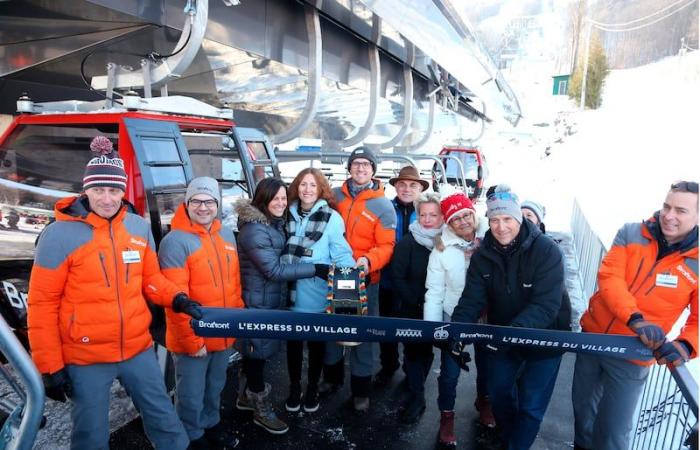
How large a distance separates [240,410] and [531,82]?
73.3 m

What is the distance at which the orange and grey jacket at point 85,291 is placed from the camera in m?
2.09

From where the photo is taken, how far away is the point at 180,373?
8.87ft

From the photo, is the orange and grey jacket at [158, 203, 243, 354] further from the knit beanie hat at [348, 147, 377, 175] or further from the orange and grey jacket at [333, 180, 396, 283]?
the knit beanie hat at [348, 147, 377, 175]

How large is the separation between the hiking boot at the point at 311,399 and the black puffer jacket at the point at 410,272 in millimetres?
879

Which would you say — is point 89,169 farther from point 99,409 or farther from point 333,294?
point 333,294

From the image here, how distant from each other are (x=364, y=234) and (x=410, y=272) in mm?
458

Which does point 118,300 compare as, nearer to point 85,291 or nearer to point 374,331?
point 85,291

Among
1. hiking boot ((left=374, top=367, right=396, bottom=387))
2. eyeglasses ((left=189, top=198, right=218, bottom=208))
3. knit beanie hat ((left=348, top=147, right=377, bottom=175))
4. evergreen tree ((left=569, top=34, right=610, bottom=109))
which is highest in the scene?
evergreen tree ((left=569, top=34, right=610, bottom=109))

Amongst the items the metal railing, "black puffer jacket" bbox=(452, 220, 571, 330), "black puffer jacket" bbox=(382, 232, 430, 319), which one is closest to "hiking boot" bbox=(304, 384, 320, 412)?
"black puffer jacket" bbox=(382, 232, 430, 319)

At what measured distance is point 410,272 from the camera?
130 inches

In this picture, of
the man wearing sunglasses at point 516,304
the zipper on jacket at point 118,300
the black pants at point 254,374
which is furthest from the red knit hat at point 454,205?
the zipper on jacket at point 118,300

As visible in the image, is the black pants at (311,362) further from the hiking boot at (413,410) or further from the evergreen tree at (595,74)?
the evergreen tree at (595,74)

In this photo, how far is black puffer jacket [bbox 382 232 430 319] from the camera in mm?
3246

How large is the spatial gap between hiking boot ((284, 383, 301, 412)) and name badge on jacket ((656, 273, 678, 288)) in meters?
2.36
